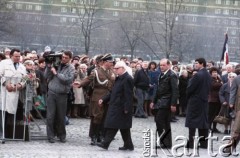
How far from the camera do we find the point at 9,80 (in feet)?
49.4

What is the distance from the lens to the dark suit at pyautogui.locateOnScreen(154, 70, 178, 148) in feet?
49.6

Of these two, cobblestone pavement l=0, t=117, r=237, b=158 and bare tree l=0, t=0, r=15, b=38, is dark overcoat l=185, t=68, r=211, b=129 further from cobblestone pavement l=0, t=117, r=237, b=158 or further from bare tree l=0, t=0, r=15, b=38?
bare tree l=0, t=0, r=15, b=38

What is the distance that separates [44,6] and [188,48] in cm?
2089

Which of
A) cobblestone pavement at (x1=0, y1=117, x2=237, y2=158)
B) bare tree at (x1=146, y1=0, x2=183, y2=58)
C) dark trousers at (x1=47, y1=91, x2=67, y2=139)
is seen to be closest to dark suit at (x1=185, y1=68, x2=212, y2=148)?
cobblestone pavement at (x1=0, y1=117, x2=237, y2=158)

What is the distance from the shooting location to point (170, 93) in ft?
49.9

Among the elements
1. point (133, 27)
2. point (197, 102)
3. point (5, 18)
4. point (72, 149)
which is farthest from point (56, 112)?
point (133, 27)

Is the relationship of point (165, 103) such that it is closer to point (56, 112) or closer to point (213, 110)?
point (56, 112)

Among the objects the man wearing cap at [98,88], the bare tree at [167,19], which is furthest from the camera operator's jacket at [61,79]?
the bare tree at [167,19]

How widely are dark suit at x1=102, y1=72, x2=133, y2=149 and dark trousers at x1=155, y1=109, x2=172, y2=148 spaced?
36.6 inches

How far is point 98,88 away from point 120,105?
118 centimetres

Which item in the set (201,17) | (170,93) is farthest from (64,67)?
(201,17)

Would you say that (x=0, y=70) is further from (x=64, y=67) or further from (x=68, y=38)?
(x=68, y=38)

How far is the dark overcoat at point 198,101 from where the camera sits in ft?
50.3

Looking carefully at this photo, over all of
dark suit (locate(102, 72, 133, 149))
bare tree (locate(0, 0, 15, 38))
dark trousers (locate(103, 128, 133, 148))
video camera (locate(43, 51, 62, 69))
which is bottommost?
dark trousers (locate(103, 128, 133, 148))
